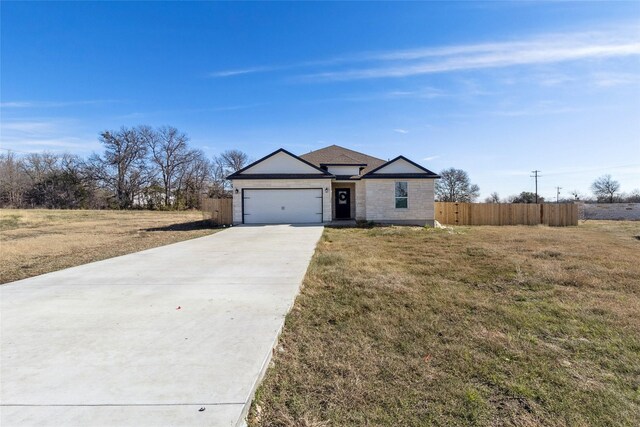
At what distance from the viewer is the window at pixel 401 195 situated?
58.3ft

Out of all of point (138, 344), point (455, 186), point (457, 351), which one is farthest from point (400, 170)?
point (455, 186)

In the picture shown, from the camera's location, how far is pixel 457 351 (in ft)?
10.3

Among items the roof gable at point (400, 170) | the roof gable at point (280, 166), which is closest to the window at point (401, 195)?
the roof gable at point (400, 170)

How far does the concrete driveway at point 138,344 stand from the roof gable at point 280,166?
11.8m

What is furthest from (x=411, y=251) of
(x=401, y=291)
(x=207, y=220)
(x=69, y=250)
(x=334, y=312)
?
(x=207, y=220)

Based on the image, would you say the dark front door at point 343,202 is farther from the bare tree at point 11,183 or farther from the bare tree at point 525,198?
the bare tree at point 11,183

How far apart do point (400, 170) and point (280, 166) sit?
664cm

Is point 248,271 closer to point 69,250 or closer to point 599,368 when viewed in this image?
point 599,368

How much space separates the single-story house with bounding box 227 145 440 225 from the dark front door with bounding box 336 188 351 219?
3.13 ft

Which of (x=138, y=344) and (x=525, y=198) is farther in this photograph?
(x=525, y=198)

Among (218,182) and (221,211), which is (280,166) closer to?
(221,211)

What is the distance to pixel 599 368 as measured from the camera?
2908 mm

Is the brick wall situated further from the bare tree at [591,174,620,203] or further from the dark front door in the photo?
the bare tree at [591,174,620,203]

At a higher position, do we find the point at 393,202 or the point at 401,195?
the point at 401,195
